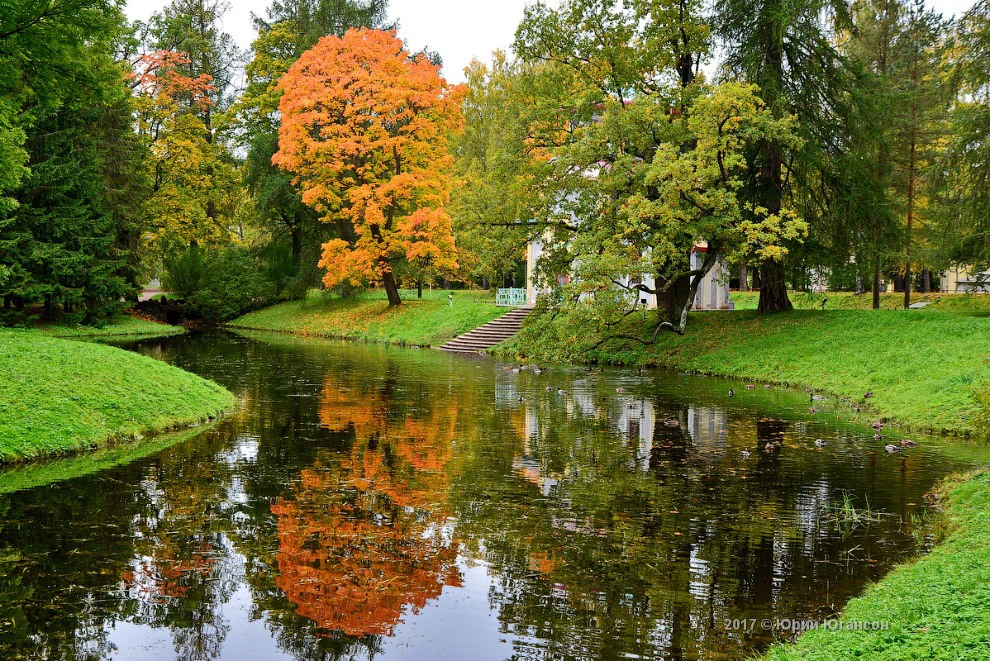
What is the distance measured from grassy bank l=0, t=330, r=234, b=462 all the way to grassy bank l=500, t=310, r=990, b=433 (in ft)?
38.8

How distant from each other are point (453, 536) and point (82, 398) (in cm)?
820

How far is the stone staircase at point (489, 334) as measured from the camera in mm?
32831

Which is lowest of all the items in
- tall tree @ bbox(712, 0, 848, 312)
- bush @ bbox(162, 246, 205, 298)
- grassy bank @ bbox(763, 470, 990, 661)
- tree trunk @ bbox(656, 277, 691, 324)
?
grassy bank @ bbox(763, 470, 990, 661)

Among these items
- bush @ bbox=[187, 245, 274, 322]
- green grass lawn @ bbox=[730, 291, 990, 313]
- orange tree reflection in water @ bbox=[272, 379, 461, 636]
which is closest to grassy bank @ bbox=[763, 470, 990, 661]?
orange tree reflection in water @ bbox=[272, 379, 461, 636]

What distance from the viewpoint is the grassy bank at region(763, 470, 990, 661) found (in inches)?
181

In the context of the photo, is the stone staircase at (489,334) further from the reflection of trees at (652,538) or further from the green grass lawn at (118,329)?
the reflection of trees at (652,538)

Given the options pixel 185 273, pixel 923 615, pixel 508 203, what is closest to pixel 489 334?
pixel 508 203

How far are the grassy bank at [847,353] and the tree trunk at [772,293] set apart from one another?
2.04ft

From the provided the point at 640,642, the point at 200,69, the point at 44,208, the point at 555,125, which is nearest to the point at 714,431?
the point at 640,642

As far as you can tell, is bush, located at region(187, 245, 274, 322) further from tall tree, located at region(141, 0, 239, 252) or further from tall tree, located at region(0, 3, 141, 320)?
tall tree, located at region(0, 3, 141, 320)

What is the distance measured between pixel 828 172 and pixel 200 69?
40.4 metres

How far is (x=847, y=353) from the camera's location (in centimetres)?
2084

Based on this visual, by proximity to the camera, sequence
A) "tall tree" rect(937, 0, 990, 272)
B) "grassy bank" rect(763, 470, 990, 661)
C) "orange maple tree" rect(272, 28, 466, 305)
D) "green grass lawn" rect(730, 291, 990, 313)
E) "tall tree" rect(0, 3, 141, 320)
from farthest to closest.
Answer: "orange maple tree" rect(272, 28, 466, 305), "green grass lawn" rect(730, 291, 990, 313), "tall tree" rect(0, 3, 141, 320), "tall tree" rect(937, 0, 990, 272), "grassy bank" rect(763, 470, 990, 661)

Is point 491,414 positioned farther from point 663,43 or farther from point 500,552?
point 663,43
